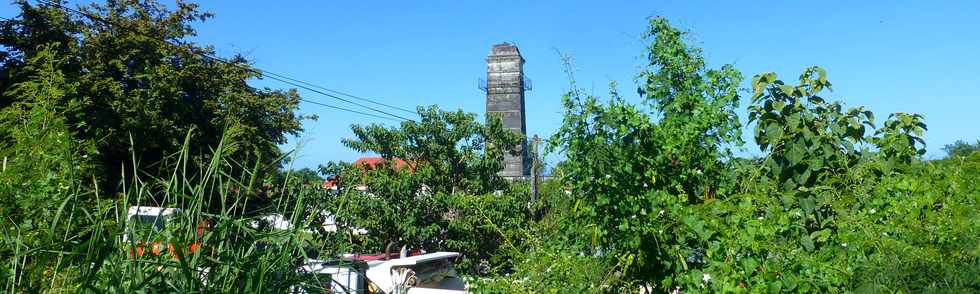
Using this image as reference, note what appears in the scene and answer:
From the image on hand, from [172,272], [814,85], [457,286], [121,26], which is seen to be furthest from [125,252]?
[121,26]

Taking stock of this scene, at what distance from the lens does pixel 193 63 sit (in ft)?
55.2

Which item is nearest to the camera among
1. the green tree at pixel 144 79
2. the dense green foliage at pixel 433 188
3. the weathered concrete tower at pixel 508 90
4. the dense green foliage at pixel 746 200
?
the dense green foliage at pixel 746 200

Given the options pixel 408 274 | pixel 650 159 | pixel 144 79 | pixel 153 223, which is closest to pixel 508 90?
pixel 144 79

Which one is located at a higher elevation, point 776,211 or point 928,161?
point 928,161

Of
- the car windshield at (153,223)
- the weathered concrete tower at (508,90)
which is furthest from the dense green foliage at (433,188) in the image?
the weathered concrete tower at (508,90)

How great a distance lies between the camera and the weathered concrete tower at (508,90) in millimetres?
20625

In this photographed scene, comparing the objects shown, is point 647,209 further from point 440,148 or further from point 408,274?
point 440,148

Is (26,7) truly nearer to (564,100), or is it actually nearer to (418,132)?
(418,132)

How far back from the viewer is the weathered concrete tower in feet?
67.7

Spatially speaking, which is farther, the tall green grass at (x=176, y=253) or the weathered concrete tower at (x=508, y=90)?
the weathered concrete tower at (x=508, y=90)

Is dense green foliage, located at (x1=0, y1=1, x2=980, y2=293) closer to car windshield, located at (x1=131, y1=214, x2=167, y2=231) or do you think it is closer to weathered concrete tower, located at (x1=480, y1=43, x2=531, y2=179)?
car windshield, located at (x1=131, y1=214, x2=167, y2=231)

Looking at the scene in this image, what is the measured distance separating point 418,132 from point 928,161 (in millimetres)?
8436

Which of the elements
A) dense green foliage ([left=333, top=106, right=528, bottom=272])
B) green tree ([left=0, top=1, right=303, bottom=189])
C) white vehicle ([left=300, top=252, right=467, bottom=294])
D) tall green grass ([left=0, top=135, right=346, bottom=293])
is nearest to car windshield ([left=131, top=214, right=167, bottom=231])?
tall green grass ([left=0, top=135, right=346, bottom=293])

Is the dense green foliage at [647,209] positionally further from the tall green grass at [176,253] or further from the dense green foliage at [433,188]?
the dense green foliage at [433,188]
